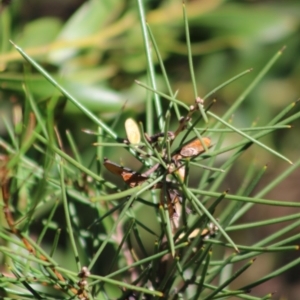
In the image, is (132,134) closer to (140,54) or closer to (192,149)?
(192,149)

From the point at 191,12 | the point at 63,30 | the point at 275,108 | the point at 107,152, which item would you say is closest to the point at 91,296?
the point at 107,152

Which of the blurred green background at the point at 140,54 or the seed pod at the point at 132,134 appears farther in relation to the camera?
the blurred green background at the point at 140,54

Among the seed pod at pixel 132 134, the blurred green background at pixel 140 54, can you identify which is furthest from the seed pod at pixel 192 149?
the blurred green background at pixel 140 54

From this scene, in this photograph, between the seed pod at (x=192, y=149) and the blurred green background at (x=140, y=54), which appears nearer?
the seed pod at (x=192, y=149)

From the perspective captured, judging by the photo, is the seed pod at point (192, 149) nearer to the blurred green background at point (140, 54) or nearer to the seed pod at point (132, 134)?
the seed pod at point (132, 134)

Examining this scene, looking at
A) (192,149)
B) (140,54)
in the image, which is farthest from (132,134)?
(140,54)

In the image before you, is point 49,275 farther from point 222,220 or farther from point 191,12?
point 191,12

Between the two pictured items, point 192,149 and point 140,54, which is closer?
point 192,149

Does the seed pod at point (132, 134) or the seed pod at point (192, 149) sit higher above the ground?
the seed pod at point (132, 134)

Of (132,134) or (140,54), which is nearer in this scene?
(132,134)
